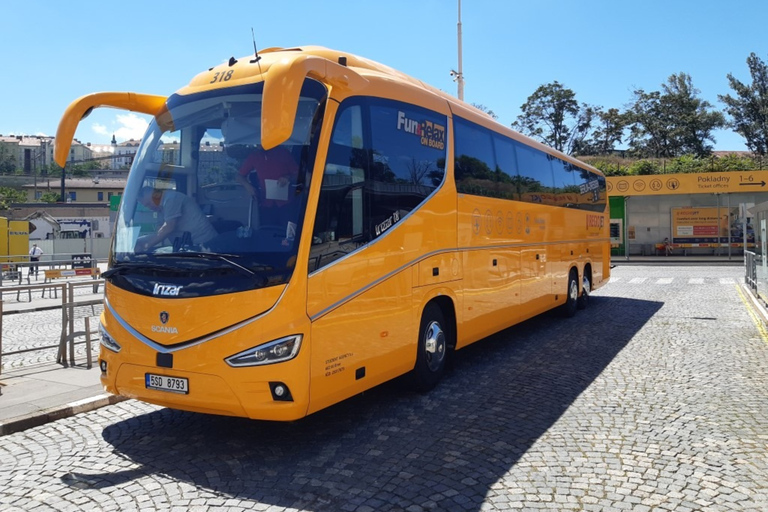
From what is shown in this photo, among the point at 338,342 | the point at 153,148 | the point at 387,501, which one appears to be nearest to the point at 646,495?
the point at 387,501

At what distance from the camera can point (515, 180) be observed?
31.9ft

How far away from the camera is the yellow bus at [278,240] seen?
186 inches

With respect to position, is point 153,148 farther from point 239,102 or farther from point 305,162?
point 305,162

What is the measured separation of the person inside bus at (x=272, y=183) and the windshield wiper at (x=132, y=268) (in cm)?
89

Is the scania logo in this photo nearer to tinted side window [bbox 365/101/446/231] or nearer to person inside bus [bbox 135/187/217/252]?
person inside bus [bbox 135/187/217/252]

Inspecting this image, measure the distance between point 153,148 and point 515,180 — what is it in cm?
589

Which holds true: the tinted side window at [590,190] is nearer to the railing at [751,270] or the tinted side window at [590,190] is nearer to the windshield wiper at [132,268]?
the railing at [751,270]

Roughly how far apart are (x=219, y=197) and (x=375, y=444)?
98.8 inches

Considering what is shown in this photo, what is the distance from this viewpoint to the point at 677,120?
2527 inches

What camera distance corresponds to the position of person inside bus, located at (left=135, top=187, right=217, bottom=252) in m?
5.04

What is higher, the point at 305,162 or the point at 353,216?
the point at 305,162

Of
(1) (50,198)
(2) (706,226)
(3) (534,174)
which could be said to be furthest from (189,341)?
(1) (50,198)

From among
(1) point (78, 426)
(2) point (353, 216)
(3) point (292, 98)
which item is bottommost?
(1) point (78, 426)

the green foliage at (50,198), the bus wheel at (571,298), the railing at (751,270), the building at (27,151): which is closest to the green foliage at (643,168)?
the railing at (751,270)
